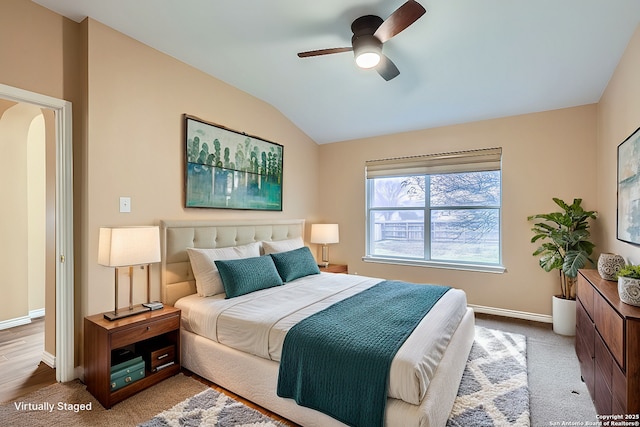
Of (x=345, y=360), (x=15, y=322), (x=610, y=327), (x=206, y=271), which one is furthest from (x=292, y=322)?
(x=15, y=322)

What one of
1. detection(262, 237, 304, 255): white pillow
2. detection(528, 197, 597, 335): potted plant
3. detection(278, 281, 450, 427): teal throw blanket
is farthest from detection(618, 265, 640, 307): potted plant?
detection(262, 237, 304, 255): white pillow

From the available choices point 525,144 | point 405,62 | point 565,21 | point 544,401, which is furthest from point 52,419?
point 525,144

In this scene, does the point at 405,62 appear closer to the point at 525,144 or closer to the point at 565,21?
the point at 565,21

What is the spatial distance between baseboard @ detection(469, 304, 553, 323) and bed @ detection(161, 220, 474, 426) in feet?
4.54

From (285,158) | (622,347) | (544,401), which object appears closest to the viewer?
(622,347)

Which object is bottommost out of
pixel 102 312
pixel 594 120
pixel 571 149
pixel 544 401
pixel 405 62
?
pixel 544 401

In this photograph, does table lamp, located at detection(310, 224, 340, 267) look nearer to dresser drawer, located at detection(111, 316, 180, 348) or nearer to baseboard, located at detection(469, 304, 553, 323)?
baseboard, located at detection(469, 304, 553, 323)

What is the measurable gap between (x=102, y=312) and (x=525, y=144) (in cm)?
458

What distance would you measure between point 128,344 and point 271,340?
1.04 m

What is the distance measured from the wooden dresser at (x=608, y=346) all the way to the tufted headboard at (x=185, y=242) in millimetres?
3063

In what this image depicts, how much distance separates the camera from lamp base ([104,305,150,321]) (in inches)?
88.1

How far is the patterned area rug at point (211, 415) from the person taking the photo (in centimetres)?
187

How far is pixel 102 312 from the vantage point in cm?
242

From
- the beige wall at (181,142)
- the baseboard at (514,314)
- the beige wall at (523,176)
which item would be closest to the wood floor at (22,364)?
the beige wall at (181,142)
